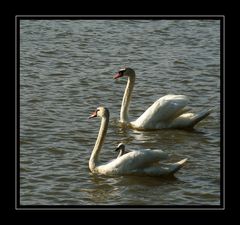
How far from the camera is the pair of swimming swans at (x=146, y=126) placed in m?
12.6

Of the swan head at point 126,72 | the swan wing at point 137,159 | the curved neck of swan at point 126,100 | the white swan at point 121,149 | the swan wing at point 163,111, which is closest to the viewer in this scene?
the swan wing at point 137,159

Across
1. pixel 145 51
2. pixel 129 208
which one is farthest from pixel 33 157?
pixel 145 51

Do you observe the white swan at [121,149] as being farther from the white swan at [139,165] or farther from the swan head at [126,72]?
the swan head at [126,72]

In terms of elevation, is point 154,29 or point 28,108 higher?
point 154,29

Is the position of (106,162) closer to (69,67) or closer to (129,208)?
(129,208)

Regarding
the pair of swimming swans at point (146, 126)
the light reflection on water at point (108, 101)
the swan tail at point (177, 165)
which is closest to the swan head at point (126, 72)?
the pair of swimming swans at point (146, 126)

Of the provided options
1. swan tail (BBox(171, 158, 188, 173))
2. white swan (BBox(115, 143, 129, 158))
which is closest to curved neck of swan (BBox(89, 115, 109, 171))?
white swan (BBox(115, 143, 129, 158))

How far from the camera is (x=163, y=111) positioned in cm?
1510

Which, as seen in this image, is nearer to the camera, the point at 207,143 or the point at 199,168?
the point at 199,168

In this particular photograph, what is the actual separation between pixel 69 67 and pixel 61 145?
15.8 ft

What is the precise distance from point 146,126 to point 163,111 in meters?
0.40

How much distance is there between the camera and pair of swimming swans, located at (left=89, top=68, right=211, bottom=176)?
1263cm

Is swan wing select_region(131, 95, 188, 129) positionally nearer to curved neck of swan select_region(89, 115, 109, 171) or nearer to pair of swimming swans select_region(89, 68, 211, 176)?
pair of swimming swans select_region(89, 68, 211, 176)

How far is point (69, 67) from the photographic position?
61.1ft
